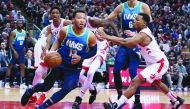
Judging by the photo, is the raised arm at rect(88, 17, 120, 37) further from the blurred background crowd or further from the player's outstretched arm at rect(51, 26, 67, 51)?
the blurred background crowd

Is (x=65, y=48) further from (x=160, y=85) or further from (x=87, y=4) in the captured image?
(x=87, y=4)

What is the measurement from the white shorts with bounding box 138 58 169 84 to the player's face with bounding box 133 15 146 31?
69cm

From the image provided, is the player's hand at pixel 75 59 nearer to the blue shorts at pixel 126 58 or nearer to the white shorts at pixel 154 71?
the white shorts at pixel 154 71

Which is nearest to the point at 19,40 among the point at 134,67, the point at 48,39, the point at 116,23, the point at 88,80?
the point at 116,23

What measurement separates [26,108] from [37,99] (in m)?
0.72

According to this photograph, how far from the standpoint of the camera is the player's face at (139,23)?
8.85m

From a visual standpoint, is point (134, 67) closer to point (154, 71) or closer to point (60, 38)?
point (154, 71)

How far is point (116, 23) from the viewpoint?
1652 cm

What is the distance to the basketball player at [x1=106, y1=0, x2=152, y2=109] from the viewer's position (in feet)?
31.3

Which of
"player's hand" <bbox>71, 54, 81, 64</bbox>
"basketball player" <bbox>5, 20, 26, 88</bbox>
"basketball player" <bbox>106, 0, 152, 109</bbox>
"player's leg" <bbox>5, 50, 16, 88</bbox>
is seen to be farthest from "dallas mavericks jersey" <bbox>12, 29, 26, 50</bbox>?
"player's hand" <bbox>71, 54, 81, 64</bbox>

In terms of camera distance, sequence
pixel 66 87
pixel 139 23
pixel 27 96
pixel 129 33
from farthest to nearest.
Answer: pixel 129 33 → pixel 27 96 → pixel 139 23 → pixel 66 87

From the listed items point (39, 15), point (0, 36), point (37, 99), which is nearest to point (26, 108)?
point (37, 99)

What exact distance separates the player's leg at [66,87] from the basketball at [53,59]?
24cm

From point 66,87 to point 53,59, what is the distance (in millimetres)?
508
